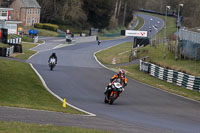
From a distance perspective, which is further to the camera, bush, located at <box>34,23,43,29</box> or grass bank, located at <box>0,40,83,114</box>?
bush, located at <box>34,23,43,29</box>

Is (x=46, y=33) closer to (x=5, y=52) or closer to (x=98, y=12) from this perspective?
(x=98, y=12)

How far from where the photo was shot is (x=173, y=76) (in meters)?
33.6

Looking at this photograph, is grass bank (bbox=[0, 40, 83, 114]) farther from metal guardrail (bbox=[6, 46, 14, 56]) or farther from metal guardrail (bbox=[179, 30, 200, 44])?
metal guardrail (bbox=[6, 46, 14, 56])

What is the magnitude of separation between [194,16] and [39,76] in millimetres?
37615

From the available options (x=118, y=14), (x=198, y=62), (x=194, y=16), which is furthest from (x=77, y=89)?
(x=118, y=14)

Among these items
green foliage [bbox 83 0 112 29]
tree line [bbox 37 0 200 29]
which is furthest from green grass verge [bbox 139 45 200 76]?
green foliage [bbox 83 0 112 29]

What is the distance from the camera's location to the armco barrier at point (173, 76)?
99.2 ft

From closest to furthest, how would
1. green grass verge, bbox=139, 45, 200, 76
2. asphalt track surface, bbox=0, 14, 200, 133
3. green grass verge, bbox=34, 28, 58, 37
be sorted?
1. asphalt track surface, bbox=0, 14, 200, 133
2. green grass verge, bbox=139, 45, 200, 76
3. green grass verge, bbox=34, 28, 58, 37

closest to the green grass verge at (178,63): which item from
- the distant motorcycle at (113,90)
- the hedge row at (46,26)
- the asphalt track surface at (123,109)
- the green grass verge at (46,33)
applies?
the asphalt track surface at (123,109)

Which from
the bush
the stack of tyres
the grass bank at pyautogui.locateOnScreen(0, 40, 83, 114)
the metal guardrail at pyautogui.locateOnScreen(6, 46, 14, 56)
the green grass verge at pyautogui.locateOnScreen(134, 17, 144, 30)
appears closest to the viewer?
the grass bank at pyautogui.locateOnScreen(0, 40, 83, 114)

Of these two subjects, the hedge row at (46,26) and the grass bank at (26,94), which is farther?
the hedge row at (46,26)

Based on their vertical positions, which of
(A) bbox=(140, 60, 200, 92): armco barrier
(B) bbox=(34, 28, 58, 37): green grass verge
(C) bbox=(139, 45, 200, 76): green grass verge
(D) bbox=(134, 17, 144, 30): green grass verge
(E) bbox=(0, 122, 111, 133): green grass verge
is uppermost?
(D) bbox=(134, 17, 144, 30): green grass verge

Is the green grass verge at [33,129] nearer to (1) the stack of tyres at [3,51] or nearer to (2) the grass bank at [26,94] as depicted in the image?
(2) the grass bank at [26,94]

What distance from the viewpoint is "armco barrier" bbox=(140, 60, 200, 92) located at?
99.2ft
